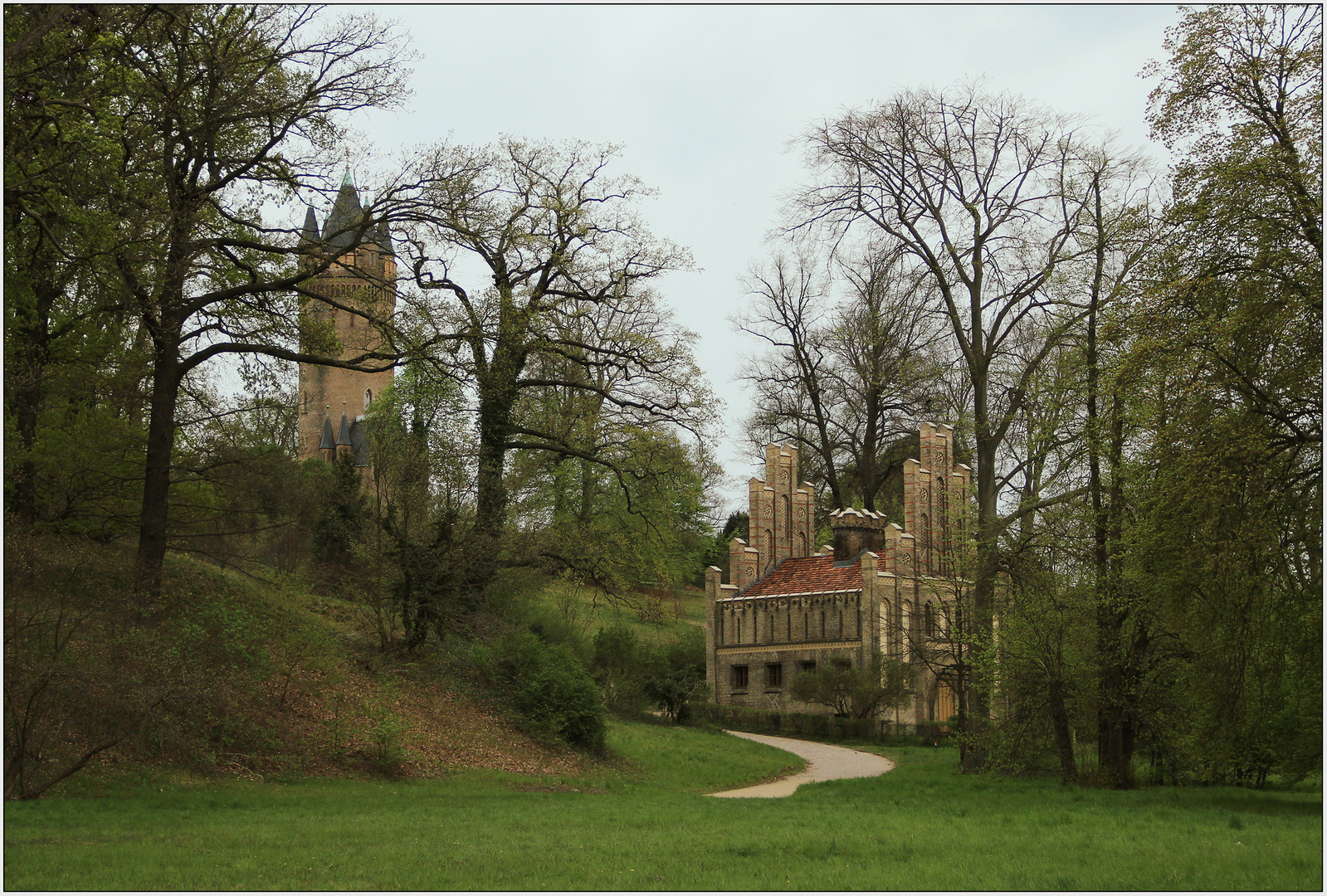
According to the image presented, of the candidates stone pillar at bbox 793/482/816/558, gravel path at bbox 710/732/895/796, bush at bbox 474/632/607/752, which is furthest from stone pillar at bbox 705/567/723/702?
bush at bbox 474/632/607/752

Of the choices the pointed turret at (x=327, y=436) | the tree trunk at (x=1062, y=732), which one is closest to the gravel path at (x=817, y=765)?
the tree trunk at (x=1062, y=732)

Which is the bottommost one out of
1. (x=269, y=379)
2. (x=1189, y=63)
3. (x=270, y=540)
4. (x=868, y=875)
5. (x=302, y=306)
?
(x=868, y=875)

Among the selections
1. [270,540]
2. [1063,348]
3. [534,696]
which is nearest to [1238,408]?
[1063,348]

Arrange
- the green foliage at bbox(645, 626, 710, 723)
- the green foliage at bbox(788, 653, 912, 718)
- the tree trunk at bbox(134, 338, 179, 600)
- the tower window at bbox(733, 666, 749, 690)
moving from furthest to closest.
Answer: the tower window at bbox(733, 666, 749, 690) < the green foliage at bbox(788, 653, 912, 718) < the green foliage at bbox(645, 626, 710, 723) < the tree trunk at bbox(134, 338, 179, 600)

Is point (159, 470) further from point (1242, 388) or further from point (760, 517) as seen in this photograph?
A: point (760, 517)

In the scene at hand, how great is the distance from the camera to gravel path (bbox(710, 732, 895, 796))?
69.5 feet

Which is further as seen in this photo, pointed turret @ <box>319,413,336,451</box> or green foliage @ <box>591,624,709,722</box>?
pointed turret @ <box>319,413,336,451</box>

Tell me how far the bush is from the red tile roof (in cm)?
1524

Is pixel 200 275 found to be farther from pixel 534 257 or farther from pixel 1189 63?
pixel 1189 63

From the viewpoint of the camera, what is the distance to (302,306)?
2186 cm

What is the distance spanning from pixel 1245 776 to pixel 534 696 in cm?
1281

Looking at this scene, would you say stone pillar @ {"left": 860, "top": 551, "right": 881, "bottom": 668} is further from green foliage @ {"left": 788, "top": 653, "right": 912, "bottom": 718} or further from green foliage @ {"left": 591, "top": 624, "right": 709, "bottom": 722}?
green foliage @ {"left": 591, "top": 624, "right": 709, "bottom": 722}

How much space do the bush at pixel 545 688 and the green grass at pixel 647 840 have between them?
3796mm

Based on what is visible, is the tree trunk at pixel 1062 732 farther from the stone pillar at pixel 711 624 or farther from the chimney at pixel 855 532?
the stone pillar at pixel 711 624
